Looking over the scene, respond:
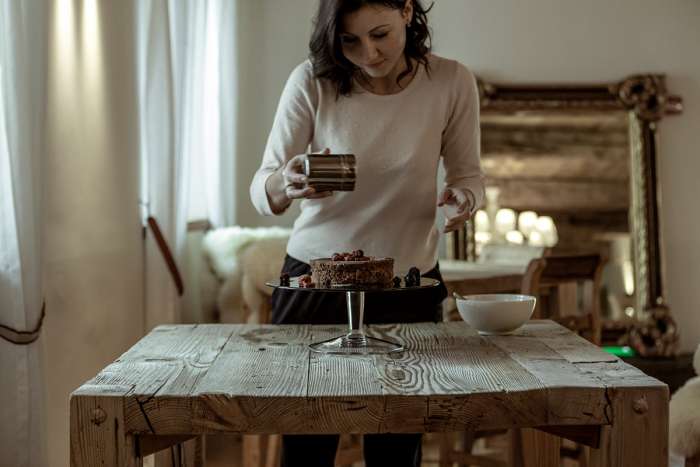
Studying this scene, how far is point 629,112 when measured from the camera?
4609 mm

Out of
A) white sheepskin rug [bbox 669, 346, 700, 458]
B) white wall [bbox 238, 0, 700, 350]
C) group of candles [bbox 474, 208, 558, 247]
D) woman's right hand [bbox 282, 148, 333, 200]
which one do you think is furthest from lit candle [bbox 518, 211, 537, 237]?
woman's right hand [bbox 282, 148, 333, 200]

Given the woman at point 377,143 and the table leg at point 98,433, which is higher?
the woman at point 377,143

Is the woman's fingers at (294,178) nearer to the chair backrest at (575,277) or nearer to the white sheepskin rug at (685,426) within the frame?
the white sheepskin rug at (685,426)

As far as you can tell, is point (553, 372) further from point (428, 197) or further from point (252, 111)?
point (252, 111)

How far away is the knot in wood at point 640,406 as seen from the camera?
1202mm

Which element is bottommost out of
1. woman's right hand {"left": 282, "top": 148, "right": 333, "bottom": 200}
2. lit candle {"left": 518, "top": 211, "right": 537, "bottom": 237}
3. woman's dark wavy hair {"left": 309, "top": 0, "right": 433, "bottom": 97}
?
lit candle {"left": 518, "top": 211, "right": 537, "bottom": 237}

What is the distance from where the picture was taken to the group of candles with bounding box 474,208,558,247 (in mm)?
4562

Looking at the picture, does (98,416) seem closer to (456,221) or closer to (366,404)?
(366,404)

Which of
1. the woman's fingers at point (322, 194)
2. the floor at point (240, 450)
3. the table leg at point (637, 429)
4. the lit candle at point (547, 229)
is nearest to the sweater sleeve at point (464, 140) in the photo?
the woman's fingers at point (322, 194)

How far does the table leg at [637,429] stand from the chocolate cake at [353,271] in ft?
1.35

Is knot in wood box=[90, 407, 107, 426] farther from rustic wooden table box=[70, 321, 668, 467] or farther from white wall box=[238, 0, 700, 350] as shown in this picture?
white wall box=[238, 0, 700, 350]

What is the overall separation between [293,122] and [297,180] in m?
0.24

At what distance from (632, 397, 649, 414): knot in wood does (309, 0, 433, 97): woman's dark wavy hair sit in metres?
0.80

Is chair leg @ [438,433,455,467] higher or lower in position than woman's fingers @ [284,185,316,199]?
lower
